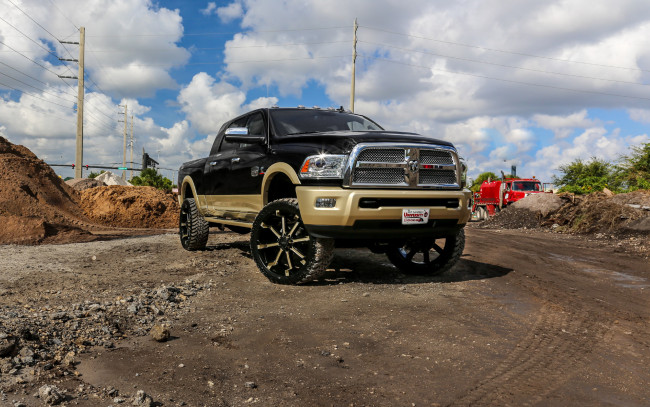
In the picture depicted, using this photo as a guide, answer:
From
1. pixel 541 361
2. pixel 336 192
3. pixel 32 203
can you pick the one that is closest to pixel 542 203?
pixel 336 192

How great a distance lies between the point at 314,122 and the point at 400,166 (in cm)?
186

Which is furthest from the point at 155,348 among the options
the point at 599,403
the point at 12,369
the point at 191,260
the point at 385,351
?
the point at 191,260

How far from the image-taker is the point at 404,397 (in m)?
2.83

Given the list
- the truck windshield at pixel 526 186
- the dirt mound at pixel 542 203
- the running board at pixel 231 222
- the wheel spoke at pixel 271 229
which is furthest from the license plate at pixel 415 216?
the truck windshield at pixel 526 186

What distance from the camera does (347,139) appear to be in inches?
205

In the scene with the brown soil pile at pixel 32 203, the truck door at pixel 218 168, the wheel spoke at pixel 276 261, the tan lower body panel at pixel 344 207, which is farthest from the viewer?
the brown soil pile at pixel 32 203

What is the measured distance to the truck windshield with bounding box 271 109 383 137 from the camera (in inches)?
253

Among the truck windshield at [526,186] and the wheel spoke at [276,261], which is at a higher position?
the truck windshield at [526,186]

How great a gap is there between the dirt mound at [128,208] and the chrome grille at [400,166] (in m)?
13.8

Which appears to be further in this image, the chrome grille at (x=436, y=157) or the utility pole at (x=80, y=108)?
the utility pole at (x=80, y=108)

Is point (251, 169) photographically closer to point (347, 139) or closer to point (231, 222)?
point (231, 222)

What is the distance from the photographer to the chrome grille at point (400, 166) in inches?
201

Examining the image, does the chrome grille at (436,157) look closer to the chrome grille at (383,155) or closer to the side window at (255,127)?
the chrome grille at (383,155)

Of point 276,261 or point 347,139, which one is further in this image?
point 276,261
